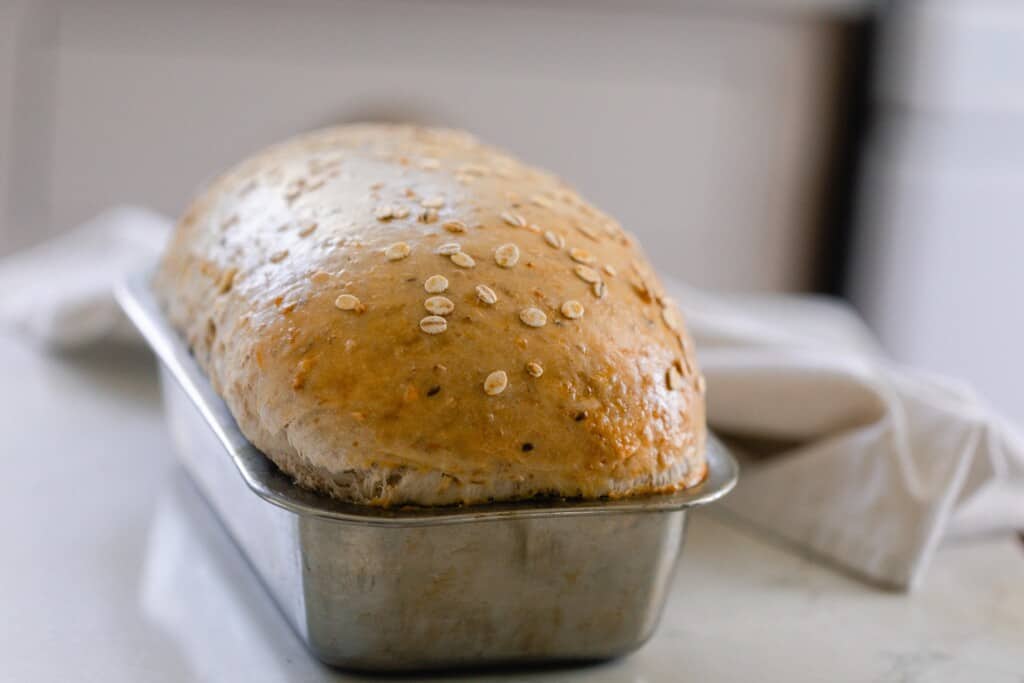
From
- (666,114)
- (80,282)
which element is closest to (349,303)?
(80,282)

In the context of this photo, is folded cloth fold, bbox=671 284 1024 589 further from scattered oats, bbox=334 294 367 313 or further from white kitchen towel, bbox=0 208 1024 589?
scattered oats, bbox=334 294 367 313

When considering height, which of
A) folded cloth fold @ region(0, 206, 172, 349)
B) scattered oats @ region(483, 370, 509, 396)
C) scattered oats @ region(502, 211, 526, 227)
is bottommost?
folded cloth fold @ region(0, 206, 172, 349)

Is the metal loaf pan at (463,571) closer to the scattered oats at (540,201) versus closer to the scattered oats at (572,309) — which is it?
the scattered oats at (572,309)

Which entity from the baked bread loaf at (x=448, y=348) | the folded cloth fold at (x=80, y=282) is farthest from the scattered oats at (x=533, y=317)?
the folded cloth fold at (x=80, y=282)

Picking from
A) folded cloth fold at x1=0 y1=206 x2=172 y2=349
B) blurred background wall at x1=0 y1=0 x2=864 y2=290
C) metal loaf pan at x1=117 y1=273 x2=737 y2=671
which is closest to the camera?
metal loaf pan at x1=117 y1=273 x2=737 y2=671

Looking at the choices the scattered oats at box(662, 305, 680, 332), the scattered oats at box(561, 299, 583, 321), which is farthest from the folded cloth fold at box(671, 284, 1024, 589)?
the scattered oats at box(561, 299, 583, 321)

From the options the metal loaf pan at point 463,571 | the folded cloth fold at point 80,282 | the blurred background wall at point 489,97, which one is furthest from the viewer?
the blurred background wall at point 489,97

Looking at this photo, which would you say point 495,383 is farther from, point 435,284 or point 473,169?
point 473,169
